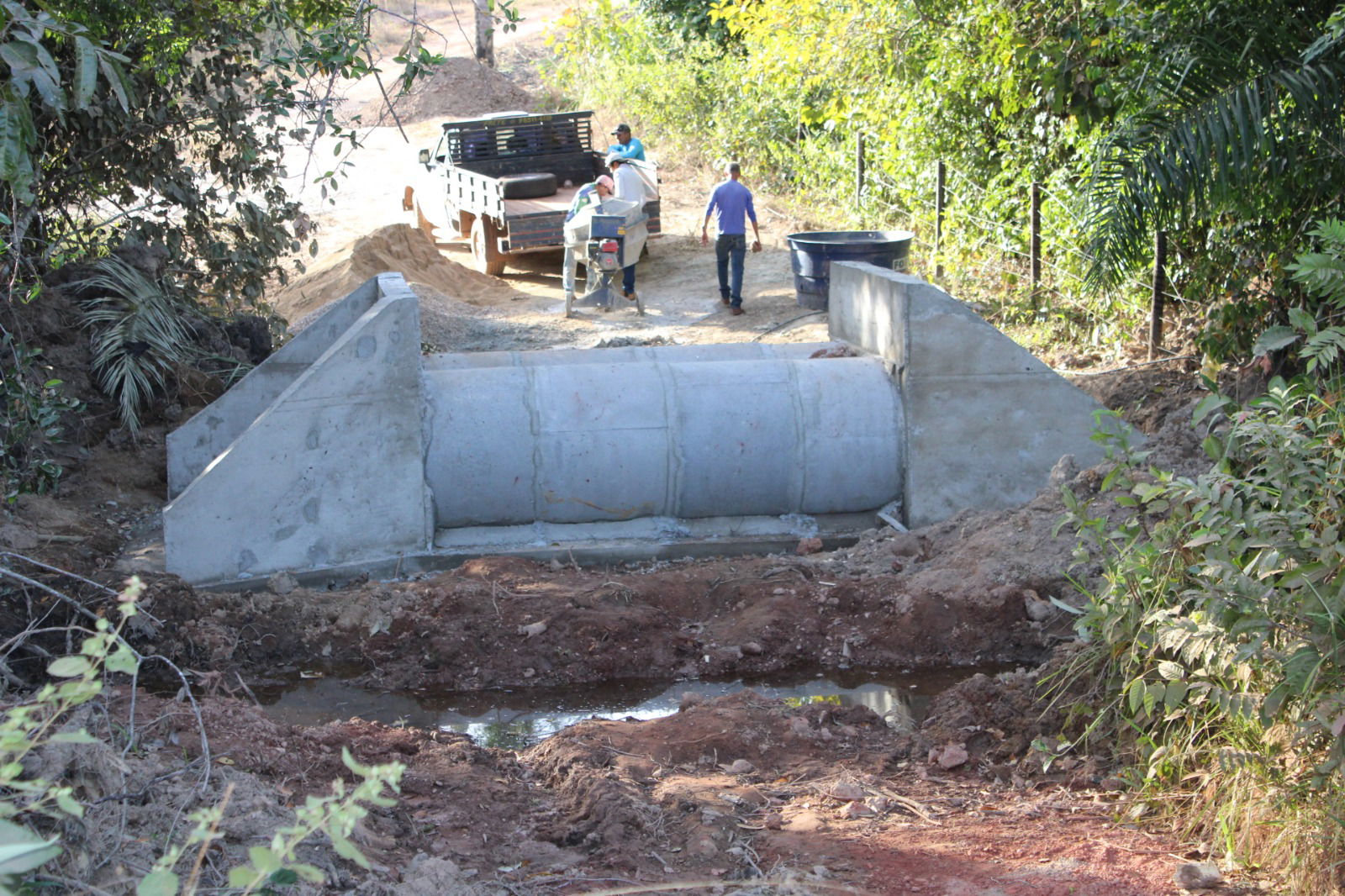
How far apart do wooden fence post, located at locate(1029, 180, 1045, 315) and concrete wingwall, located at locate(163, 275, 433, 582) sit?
673cm

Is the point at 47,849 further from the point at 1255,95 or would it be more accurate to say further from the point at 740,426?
the point at 1255,95

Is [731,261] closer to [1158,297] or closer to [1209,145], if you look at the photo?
[1158,297]

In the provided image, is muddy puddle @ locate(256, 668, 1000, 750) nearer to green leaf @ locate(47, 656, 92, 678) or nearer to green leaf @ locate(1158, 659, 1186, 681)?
green leaf @ locate(1158, 659, 1186, 681)

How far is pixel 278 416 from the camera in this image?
7.04 m

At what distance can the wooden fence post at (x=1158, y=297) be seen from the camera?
9992 mm

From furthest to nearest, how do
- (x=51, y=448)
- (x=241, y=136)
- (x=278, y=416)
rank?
(x=241, y=136) < (x=51, y=448) < (x=278, y=416)

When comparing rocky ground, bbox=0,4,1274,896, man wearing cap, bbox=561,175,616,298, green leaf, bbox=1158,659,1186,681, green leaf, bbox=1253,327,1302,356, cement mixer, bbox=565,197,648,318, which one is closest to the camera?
rocky ground, bbox=0,4,1274,896

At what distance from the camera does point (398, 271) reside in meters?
14.2

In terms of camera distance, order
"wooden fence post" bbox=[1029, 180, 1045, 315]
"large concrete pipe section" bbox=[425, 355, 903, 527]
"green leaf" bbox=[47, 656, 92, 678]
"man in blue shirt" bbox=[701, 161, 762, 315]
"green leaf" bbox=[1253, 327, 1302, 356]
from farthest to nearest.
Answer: "man in blue shirt" bbox=[701, 161, 762, 315] → "wooden fence post" bbox=[1029, 180, 1045, 315] → "large concrete pipe section" bbox=[425, 355, 903, 527] → "green leaf" bbox=[1253, 327, 1302, 356] → "green leaf" bbox=[47, 656, 92, 678]

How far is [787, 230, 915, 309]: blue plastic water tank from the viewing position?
12.1 meters

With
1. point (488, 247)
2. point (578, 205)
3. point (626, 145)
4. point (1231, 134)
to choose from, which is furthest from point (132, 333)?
point (1231, 134)

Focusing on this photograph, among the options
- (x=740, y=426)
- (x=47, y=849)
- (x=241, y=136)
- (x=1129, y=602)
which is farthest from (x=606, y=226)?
(x=47, y=849)

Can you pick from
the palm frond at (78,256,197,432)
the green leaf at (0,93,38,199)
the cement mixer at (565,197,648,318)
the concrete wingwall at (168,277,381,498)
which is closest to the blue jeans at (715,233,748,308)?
the cement mixer at (565,197,648,318)

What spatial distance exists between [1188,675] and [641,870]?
214 cm
